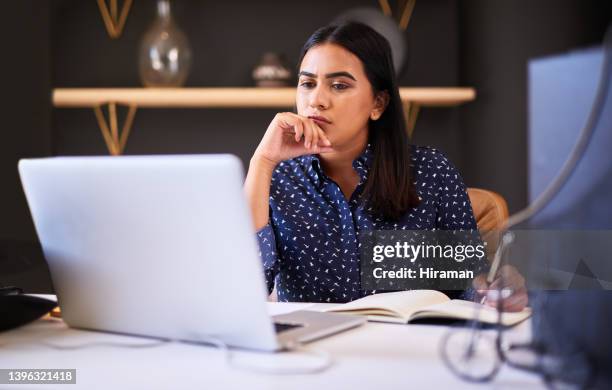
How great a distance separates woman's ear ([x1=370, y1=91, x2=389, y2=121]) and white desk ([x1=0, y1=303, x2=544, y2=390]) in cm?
88

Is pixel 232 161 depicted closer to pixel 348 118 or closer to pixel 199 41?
pixel 348 118

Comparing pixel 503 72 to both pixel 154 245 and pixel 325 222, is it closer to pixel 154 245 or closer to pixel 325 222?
pixel 325 222

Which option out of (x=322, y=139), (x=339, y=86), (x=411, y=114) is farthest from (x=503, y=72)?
(x=322, y=139)

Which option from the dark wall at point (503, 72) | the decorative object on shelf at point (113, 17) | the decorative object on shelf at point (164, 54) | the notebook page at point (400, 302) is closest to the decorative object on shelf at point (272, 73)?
the decorative object on shelf at point (164, 54)

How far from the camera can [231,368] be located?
2.65 feet

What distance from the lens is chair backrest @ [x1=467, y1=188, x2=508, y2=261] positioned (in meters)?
1.77

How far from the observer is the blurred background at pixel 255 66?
9.07ft

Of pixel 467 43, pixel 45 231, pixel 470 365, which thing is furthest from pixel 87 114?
pixel 470 365

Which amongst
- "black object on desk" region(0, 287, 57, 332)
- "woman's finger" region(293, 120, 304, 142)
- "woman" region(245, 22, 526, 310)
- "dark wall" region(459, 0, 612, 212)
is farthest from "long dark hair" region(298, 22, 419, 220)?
"dark wall" region(459, 0, 612, 212)

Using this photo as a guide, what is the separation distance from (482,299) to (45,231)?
28.0 inches

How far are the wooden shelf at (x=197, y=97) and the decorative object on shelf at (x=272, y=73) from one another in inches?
1.6

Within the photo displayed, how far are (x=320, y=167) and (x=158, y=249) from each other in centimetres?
90

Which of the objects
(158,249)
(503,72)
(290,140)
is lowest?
(158,249)

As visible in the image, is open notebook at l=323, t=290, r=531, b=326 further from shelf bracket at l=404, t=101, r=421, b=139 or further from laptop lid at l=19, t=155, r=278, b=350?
shelf bracket at l=404, t=101, r=421, b=139
